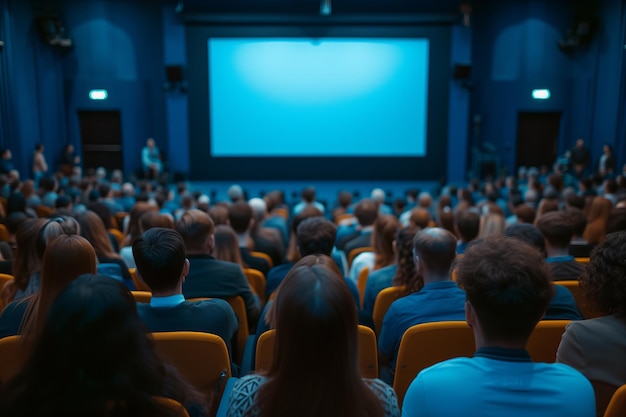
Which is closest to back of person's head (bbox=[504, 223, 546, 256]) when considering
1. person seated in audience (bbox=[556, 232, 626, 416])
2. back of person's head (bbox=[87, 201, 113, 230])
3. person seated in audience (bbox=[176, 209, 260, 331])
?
person seated in audience (bbox=[556, 232, 626, 416])

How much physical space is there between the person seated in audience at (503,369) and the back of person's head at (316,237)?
1.60m

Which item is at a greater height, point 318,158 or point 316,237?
point 318,158

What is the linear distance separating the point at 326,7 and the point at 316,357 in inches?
444

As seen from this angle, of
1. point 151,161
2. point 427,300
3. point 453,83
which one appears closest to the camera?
point 427,300

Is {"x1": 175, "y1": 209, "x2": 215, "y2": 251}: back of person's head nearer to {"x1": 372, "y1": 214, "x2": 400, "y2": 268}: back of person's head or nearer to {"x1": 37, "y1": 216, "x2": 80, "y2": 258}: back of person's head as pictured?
{"x1": 37, "y1": 216, "x2": 80, "y2": 258}: back of person's head

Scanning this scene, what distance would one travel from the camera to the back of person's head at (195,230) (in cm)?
304

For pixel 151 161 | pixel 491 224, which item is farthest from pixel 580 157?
pixel 151 161

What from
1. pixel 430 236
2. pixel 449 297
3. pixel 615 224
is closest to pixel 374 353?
pixel 449 297

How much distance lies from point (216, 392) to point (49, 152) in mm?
12620

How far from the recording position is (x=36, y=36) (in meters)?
12.4

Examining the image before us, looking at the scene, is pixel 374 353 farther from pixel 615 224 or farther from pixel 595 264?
pixel 615 224

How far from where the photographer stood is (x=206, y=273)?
113 inches

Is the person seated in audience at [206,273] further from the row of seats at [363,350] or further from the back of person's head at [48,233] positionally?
the row of seats at [363,350]

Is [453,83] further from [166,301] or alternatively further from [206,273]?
[166,301]
